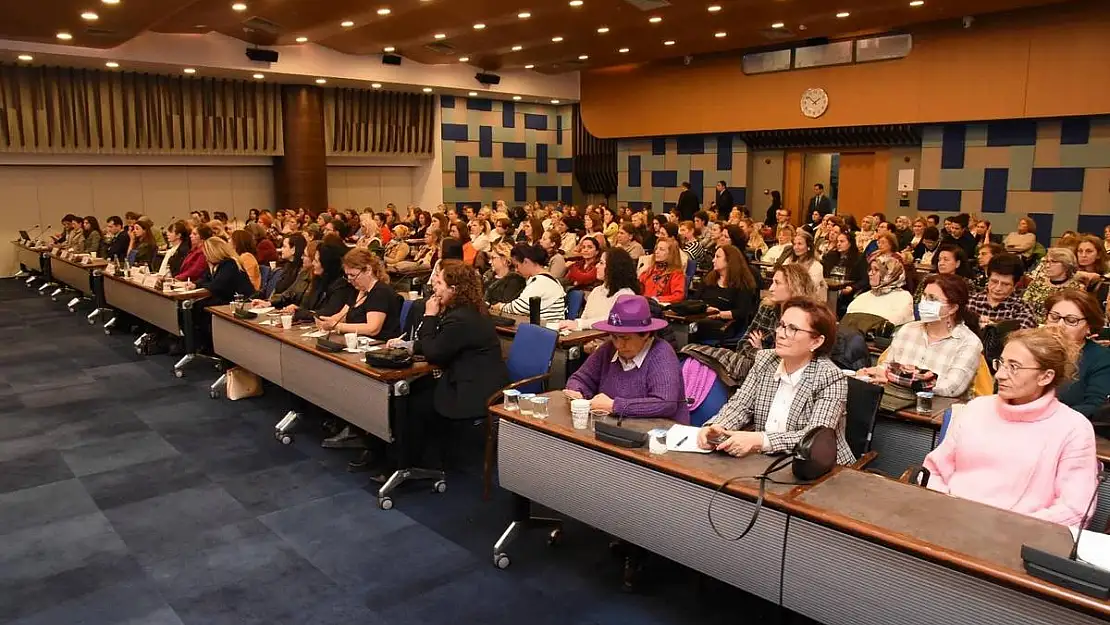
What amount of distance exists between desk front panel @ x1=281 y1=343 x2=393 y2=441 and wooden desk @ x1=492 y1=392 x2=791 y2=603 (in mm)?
1129

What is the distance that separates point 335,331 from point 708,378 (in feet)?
9.14

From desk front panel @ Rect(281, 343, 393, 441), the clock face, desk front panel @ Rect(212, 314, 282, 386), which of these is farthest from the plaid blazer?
the clock face

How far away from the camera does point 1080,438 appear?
8.48 ft

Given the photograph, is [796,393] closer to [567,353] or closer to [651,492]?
[651,492]

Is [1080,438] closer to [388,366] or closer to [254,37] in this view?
[388,366]

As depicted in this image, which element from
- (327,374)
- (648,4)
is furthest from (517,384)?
(648,4)

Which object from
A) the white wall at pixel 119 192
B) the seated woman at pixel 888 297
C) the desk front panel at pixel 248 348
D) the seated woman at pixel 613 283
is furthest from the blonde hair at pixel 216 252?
the white wall at pixel 119 192

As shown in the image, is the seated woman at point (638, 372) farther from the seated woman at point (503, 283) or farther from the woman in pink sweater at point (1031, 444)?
the seated woman at point (503, 283)

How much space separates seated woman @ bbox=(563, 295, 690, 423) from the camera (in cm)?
343

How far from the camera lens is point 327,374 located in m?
4.97

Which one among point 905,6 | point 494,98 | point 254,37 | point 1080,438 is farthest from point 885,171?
point 1080,438

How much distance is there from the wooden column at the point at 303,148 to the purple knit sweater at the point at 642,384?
13.6 meters

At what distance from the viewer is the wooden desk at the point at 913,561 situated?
6.73ft

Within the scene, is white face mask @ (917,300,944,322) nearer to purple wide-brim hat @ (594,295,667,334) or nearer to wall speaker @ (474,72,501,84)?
purple wide-brim hat @ (594,295,667,334)
